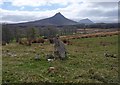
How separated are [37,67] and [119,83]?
5486 millimetres

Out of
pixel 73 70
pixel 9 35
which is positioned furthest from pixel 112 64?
pixel 9 35

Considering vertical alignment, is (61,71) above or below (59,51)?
below

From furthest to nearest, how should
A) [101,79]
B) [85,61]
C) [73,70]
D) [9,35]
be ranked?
1. [9,35]
2. [85,61]
3. [73,70]
4. [101,79]

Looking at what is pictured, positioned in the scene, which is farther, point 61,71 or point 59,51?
point 59,51

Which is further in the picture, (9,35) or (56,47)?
(9,35)

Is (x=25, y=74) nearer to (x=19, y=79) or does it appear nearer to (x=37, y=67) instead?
(x=19, y=79)

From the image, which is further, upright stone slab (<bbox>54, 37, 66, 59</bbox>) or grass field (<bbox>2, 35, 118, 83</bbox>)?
upright stone slab (<bbox>54, 37, 66, 59</bbox>)

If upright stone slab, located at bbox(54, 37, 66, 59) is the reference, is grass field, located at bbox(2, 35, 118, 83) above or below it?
below

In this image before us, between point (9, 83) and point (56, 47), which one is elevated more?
point (56, 47)

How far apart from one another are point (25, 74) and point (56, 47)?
24.7 ft

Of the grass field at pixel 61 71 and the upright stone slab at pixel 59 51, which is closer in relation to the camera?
the grass field at pixel 61 71

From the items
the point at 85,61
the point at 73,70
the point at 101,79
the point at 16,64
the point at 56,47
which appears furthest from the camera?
the point at 56,47

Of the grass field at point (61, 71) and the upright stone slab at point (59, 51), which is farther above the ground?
the upright stone slab at point (59, 51)

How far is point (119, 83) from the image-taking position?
1359cm
